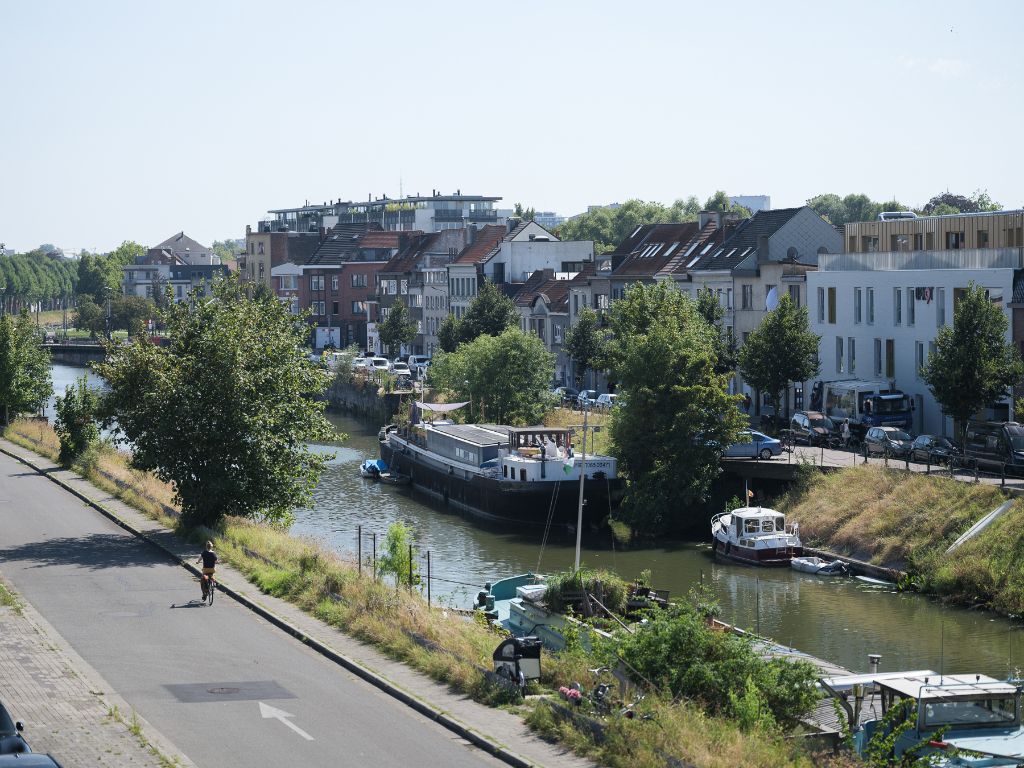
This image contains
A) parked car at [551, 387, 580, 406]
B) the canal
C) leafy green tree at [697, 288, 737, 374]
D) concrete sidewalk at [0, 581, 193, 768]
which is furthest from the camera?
parked car at [551, 387, 580, 406]

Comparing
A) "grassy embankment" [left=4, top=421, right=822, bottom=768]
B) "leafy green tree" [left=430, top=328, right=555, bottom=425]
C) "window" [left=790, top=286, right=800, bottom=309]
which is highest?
"window" [left=790, top=286, right=800, bottom=309]

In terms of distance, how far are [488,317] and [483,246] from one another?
23658 millimetres

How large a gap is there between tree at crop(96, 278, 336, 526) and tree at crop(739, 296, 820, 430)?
2682 cm

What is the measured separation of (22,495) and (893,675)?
37.2m

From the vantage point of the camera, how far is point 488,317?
99.4m

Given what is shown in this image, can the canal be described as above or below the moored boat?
below

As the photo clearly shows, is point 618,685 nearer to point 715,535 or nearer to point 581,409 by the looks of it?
point 715,535

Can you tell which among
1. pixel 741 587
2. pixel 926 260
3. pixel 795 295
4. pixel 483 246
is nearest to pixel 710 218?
pixel 795 295

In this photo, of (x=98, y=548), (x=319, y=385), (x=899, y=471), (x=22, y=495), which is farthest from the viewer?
(x=22, y=495)

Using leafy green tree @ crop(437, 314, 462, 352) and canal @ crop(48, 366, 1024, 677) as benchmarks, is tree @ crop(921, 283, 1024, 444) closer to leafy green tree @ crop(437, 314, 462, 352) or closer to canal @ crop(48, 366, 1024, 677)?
canal @ crop(48, 366, 1024, 677)

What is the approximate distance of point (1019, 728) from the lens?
2236cm

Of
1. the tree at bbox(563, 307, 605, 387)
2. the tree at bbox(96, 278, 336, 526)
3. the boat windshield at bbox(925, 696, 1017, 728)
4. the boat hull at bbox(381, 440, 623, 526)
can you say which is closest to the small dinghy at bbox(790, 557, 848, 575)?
the boat hull at bbox(381, 440, 623, 526)

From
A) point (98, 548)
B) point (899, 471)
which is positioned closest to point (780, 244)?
point (899, 471)

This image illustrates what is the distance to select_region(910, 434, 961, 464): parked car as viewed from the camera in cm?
5047
